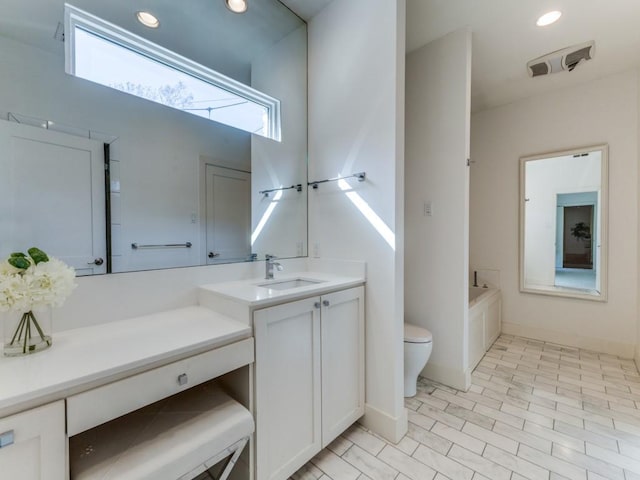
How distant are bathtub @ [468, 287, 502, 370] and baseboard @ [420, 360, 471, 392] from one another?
194 millimetres

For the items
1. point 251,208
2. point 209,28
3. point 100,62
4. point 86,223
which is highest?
point 209,28

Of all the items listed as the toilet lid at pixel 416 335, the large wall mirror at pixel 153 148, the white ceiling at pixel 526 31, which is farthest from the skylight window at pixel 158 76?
the toilet lid at pixel 416 335

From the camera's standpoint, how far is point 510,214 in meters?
3.37

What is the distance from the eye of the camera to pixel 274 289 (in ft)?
5.31

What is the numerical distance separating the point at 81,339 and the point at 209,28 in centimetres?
190

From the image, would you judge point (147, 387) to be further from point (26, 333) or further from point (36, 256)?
point (36, 256)

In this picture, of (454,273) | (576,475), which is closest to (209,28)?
(454,273)

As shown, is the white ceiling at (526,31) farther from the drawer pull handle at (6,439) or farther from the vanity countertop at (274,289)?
the drawer pull handle at (6,439)

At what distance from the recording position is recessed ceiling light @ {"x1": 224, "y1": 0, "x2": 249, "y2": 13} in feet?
5.98

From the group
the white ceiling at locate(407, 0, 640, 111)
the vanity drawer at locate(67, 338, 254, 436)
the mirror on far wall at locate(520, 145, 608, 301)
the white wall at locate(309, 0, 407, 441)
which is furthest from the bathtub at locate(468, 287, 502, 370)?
the white ceiling at locate(407, 0, 640, 111)

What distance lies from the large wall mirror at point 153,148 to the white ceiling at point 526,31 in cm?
104

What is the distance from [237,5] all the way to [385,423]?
9.42ft

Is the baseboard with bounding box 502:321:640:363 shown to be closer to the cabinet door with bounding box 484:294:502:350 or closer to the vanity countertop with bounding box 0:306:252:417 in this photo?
the cabinet door with bounding box 484:294:502:350

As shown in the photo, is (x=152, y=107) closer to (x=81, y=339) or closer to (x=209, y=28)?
(x=209, y=28)
